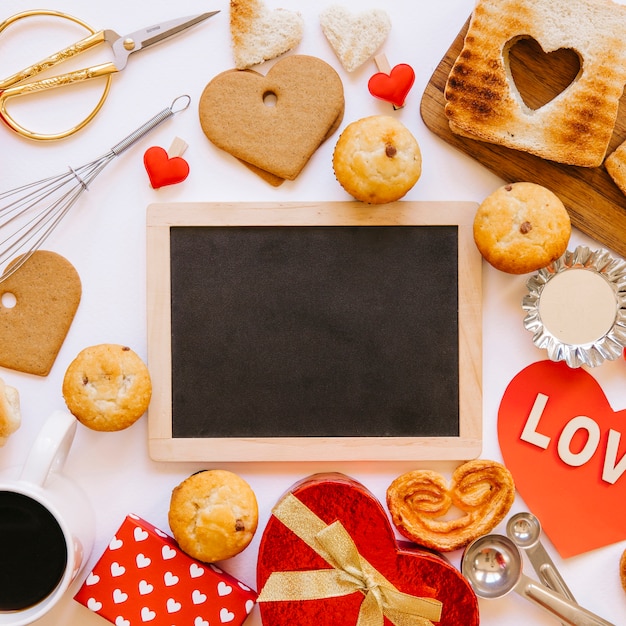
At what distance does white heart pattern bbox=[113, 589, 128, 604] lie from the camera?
3.29 ft

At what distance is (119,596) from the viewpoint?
100 centimetres

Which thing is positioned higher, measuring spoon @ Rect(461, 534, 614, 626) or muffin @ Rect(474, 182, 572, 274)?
muffin @ Rect(474, 182, 572, 274)

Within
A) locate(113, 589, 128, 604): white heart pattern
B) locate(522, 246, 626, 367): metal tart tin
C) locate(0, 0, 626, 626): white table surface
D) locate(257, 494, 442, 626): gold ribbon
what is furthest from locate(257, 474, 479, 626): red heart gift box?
locate(522, 246, 626, 367): metal tart tin

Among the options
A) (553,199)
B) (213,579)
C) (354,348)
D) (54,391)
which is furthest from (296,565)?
(553,199)

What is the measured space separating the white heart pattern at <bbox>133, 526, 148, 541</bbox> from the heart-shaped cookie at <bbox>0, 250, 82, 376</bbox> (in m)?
0.29

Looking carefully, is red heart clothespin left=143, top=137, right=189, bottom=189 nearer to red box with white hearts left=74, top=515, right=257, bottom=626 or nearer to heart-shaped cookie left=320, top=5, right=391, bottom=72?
heart-shaped cookie left=320, top=5, right=391, bottom=72

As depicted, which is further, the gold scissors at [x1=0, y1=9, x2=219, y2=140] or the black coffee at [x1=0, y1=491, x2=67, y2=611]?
the gold scissors at [x1=0, y1=9, x2=219, y2=140]

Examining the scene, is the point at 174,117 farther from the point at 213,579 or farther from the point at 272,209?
the point at 213,579

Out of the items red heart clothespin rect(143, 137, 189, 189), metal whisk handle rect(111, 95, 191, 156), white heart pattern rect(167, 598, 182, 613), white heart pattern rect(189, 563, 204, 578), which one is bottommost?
white heart pattern rect(167, 598, 182, 613)

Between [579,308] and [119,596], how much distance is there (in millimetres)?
855

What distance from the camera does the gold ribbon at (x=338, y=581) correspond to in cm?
95

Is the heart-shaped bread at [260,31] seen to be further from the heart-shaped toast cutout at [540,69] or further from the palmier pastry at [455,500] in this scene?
the palmier pastry at [455,500]

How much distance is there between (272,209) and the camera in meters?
1.05

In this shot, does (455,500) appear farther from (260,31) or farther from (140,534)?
(260,31)
